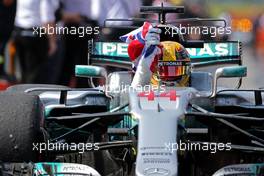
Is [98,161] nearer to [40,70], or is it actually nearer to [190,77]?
[190,77]

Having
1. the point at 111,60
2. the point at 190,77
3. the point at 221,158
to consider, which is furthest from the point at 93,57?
the point at 221,158

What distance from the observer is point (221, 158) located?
24.5 ft

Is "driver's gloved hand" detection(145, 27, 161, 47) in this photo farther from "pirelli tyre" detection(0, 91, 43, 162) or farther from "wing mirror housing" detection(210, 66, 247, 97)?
"pirelli tyre" detection(0, 91, 43, 162)

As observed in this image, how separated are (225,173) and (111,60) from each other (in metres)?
2.26

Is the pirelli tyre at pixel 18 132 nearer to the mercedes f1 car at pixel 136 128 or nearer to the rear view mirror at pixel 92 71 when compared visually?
the mercedes f1 car at pixel 136 128

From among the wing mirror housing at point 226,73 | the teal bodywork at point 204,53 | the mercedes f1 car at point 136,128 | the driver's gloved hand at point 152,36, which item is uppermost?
the driver's gloved hand at point 152,36

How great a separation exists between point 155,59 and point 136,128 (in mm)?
1008

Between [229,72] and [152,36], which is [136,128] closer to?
[152,36]

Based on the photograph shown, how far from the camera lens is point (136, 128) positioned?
661 cm

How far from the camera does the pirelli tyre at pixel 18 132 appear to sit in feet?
22.3

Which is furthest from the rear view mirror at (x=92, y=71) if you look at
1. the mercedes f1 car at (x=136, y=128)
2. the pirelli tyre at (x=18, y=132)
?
the pirelli tyre at (x=18, y=132)

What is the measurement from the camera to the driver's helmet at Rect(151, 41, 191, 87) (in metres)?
7.53

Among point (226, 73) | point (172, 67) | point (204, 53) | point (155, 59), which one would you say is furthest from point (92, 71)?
point (204, 53)

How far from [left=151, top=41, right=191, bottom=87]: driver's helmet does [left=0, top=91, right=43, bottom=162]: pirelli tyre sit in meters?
1.05
